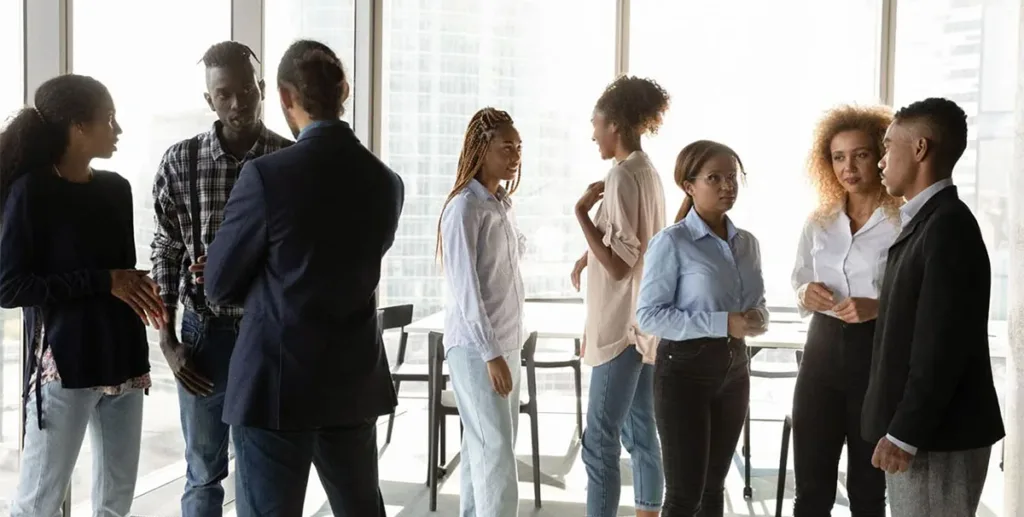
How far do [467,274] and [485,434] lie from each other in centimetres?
46

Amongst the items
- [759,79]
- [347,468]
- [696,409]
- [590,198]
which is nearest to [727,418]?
[696,409]

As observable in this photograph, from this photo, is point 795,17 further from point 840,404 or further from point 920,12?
point 840,404

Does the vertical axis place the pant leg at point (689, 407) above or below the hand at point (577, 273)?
below

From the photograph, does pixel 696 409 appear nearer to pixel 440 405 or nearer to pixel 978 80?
pixel 440 405

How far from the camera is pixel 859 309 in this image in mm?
2230

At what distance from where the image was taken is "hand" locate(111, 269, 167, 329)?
2156mm

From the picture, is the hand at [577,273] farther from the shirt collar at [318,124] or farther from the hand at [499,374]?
the shirt collar at [318,124]

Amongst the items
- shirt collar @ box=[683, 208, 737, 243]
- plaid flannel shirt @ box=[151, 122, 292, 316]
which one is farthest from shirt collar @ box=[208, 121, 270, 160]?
shirt collar @ box=[683, 208, 737, 243]

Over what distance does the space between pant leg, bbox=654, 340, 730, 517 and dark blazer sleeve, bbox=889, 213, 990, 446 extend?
593 mm

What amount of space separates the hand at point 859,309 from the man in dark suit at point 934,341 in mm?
353

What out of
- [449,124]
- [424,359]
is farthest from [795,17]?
[424,359]

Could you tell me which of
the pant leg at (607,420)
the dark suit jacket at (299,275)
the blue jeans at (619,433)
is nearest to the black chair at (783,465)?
the blue jeans at (619,433)

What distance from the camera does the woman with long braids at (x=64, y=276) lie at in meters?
2.07

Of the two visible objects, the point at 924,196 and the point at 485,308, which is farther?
the point at 485,308
